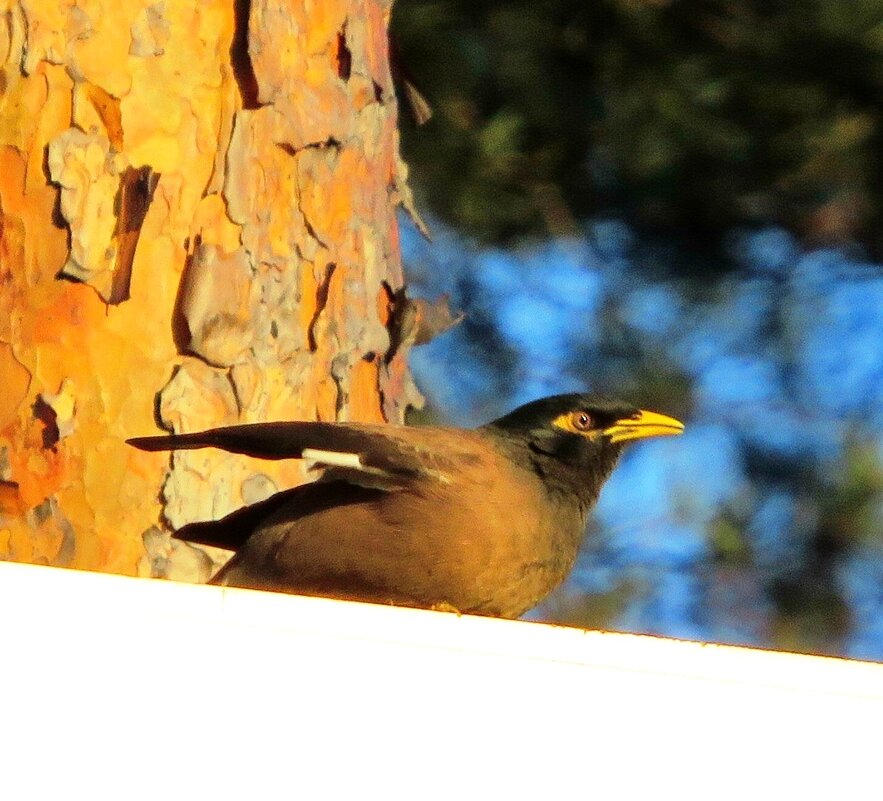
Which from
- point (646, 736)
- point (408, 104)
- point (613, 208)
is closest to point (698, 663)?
point (646, 736)

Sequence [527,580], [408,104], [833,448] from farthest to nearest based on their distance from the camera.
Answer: [408,104] < [833,448] < [527,580]

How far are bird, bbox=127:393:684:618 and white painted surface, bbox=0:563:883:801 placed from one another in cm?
15

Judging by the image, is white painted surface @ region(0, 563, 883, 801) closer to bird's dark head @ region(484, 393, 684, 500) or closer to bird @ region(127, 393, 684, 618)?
bird @ region(127, 393, 684, 618)

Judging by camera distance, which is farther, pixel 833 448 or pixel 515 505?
pixel 833 448

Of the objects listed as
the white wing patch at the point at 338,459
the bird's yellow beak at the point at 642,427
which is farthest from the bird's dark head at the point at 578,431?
the white wing patch at the point at 338,459

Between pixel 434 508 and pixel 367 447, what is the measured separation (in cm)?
7

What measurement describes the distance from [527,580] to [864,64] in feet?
1.82

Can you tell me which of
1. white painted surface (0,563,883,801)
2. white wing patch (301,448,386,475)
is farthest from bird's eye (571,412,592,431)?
white painted surface (0,563,883,801)

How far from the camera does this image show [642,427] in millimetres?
864

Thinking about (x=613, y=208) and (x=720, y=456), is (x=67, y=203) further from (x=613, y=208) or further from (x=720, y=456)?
(x=720, y=456)

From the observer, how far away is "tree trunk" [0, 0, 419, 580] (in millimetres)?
923

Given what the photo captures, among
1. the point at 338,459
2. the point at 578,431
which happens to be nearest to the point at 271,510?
the point at 338,459

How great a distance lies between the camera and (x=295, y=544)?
2.55 feet

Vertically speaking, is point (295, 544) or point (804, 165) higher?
point (804, 165)
